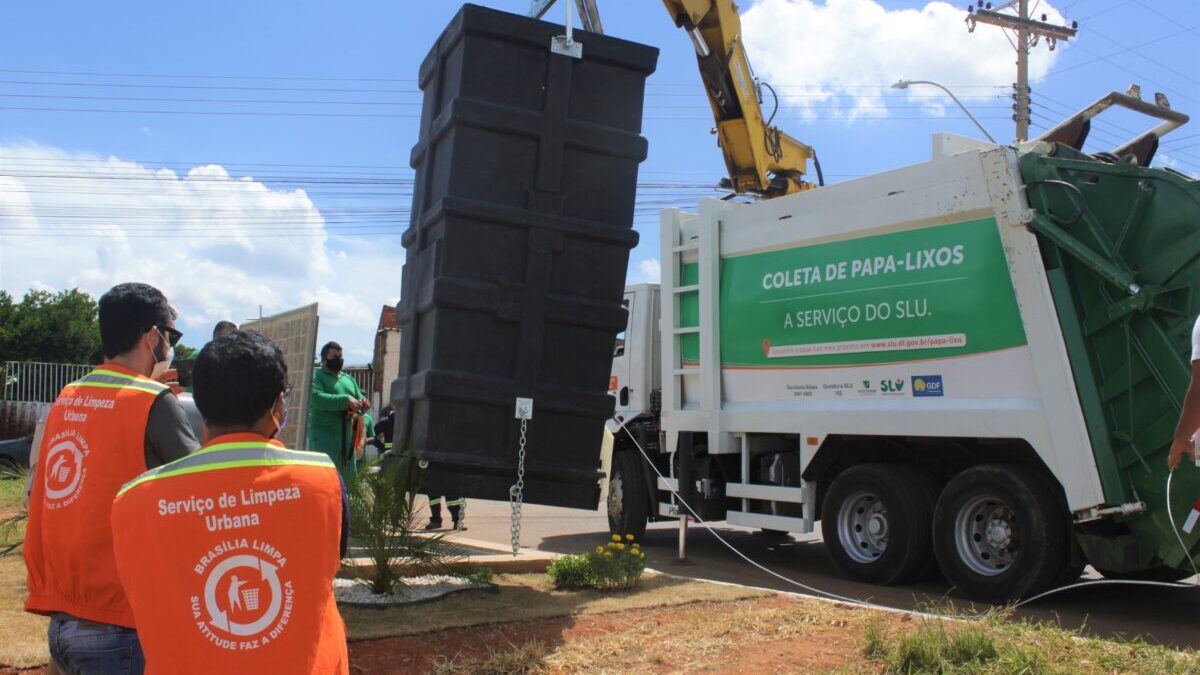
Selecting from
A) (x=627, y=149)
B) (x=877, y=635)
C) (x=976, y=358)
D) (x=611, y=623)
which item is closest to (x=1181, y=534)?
(x=976, y=358)

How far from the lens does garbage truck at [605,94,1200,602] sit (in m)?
6.31

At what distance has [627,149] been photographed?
646 cm

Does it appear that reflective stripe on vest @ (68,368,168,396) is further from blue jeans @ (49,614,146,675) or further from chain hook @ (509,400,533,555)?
chain hook @ (509,400,533,555)

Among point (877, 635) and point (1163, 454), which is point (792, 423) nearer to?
point (1163, 454)

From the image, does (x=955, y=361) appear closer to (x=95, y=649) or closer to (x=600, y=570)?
(x=600, y=570)

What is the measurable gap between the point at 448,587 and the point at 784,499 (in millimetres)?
3276

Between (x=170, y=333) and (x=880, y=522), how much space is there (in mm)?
5907

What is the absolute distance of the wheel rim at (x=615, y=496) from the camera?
403 inches

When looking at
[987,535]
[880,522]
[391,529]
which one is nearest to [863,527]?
[880,522]

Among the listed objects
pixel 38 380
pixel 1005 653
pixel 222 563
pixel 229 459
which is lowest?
pixel 1005 653

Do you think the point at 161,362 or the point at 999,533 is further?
the point at 999,533

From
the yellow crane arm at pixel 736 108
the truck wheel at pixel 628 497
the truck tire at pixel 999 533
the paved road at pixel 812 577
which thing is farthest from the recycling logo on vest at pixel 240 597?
the yellow crane arm at pixel 736 108

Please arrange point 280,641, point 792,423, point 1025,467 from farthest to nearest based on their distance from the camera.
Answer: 1. point 792,423
2. point 1025,467
3. point 280,641

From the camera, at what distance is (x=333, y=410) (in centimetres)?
788
